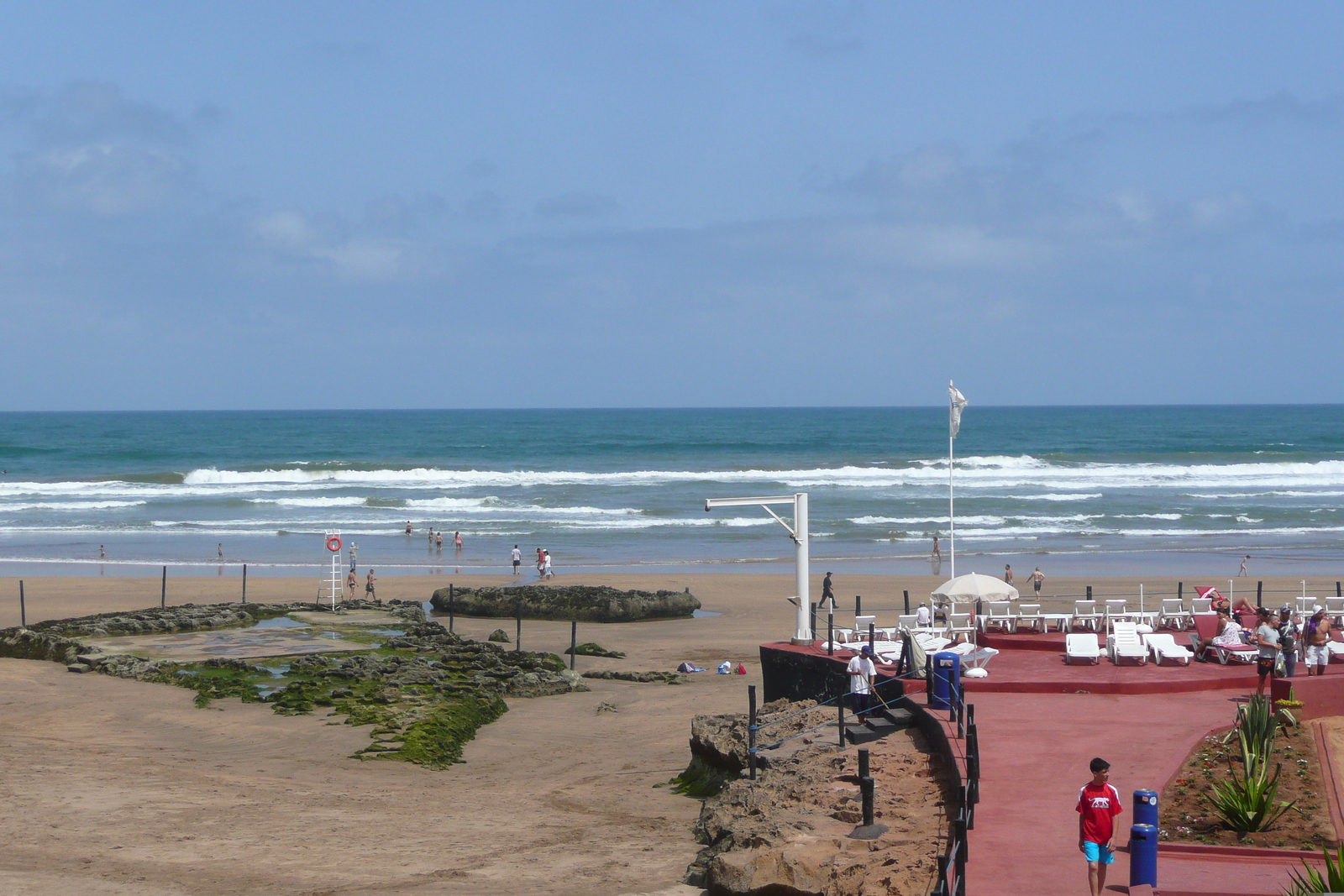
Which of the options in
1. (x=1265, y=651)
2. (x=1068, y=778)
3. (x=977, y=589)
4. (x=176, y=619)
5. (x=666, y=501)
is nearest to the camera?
(x=1068, y=778)

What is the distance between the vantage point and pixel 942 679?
1310 cm

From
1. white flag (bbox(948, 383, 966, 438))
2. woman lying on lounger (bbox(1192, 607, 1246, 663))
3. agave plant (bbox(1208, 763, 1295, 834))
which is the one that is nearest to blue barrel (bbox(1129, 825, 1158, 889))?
agave plant (bbox(1208, 763, 1295, 834))

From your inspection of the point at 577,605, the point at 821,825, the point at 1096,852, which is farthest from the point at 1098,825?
the point at 577,605

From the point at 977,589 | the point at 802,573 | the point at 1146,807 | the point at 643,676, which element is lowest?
the point at 643,676

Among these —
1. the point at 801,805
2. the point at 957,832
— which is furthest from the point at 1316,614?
the point at 957,832

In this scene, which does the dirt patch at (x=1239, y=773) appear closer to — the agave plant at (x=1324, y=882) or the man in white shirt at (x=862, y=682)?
the agave plant at (x=1324, y=882)

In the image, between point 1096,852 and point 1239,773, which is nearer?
point 1096,852

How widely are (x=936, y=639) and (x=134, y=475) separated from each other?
221 ft

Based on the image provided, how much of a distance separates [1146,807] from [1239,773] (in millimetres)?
2777

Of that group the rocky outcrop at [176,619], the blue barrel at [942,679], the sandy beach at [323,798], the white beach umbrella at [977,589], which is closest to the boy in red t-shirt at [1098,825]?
the sandy beach at [323,798]

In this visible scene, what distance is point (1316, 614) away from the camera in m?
15.9

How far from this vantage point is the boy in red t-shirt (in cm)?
807

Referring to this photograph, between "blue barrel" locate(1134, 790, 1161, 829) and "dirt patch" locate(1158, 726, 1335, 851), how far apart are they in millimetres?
845

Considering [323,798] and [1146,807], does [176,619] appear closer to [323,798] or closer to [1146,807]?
[323,798]
